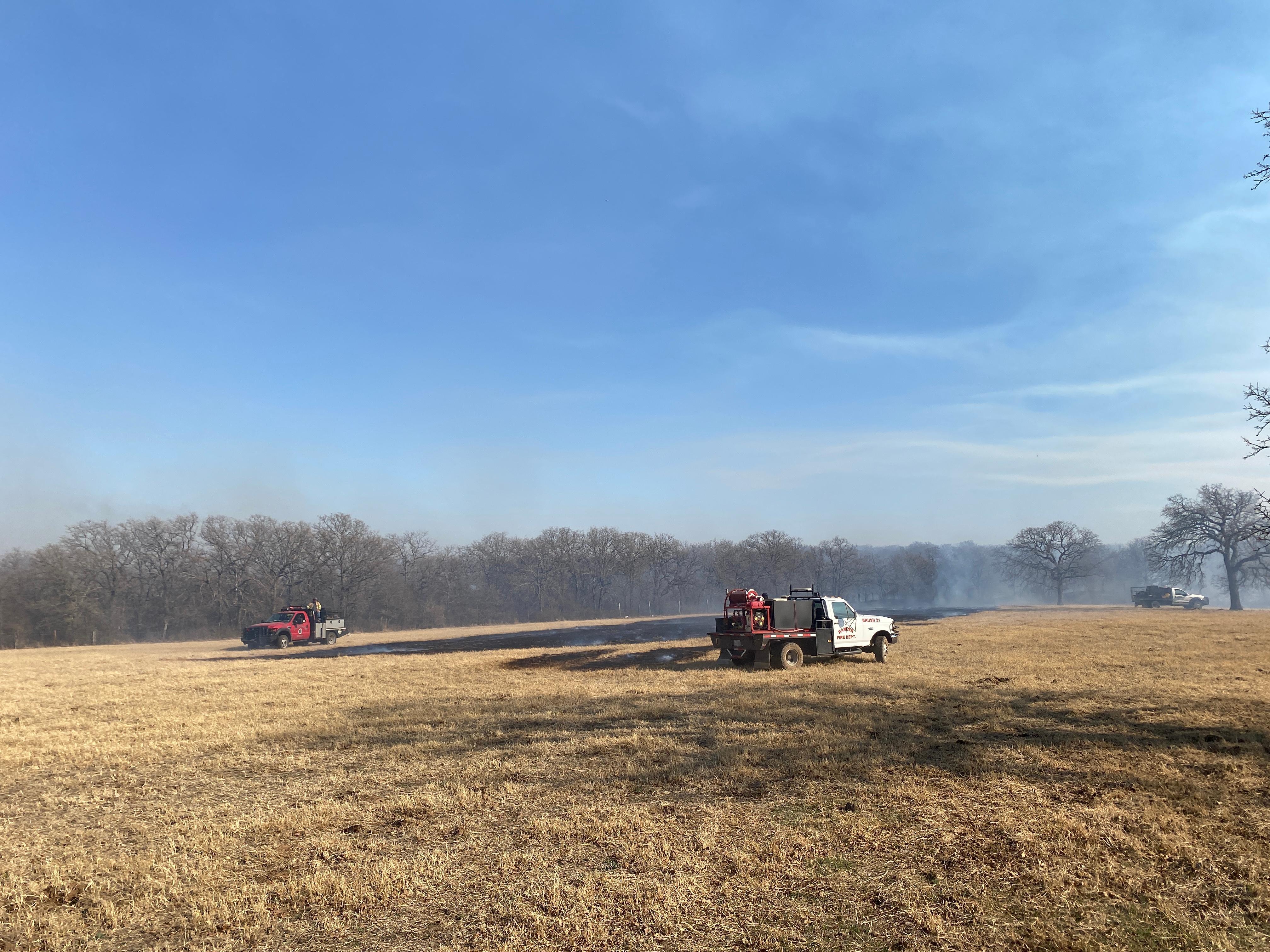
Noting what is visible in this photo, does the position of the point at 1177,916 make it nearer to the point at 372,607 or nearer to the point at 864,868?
the point at 864,868

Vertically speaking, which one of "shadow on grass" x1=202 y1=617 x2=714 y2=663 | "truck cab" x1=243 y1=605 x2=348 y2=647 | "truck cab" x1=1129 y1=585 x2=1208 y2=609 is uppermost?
"truck cab" x1=243 y1=605 x2=348 y2=647

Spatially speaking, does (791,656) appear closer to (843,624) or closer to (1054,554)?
(843,624)

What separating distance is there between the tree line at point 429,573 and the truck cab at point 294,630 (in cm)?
2667

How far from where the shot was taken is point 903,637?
110 ft

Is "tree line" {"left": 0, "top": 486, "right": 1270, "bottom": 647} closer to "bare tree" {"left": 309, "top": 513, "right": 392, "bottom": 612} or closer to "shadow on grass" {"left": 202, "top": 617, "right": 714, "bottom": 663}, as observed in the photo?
"bare tree" {"left": 309, "top": 513, "right": 392, "bottom": 612}

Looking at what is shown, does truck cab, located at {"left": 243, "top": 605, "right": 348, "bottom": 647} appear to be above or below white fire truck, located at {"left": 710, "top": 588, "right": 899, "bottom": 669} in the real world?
below

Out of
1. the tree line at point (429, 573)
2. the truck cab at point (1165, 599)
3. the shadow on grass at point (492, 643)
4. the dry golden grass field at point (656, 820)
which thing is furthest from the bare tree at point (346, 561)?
the truck cab at point (1165, 599)

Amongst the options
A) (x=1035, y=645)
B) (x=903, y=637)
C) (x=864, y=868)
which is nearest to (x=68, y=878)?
(x=864, y=868)

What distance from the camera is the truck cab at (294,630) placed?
126ft

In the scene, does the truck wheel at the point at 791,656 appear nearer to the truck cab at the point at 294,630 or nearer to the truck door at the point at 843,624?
the truck door at the point at 843,624

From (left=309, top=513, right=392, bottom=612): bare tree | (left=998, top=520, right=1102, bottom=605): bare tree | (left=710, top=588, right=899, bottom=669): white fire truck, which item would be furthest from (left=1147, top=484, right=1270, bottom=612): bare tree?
(left=309, top=513, right=392, bottom=612): bare tree

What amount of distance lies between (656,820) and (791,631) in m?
14.8

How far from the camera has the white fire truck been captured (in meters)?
21.3

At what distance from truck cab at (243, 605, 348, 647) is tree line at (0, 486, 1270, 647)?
26.7 m
